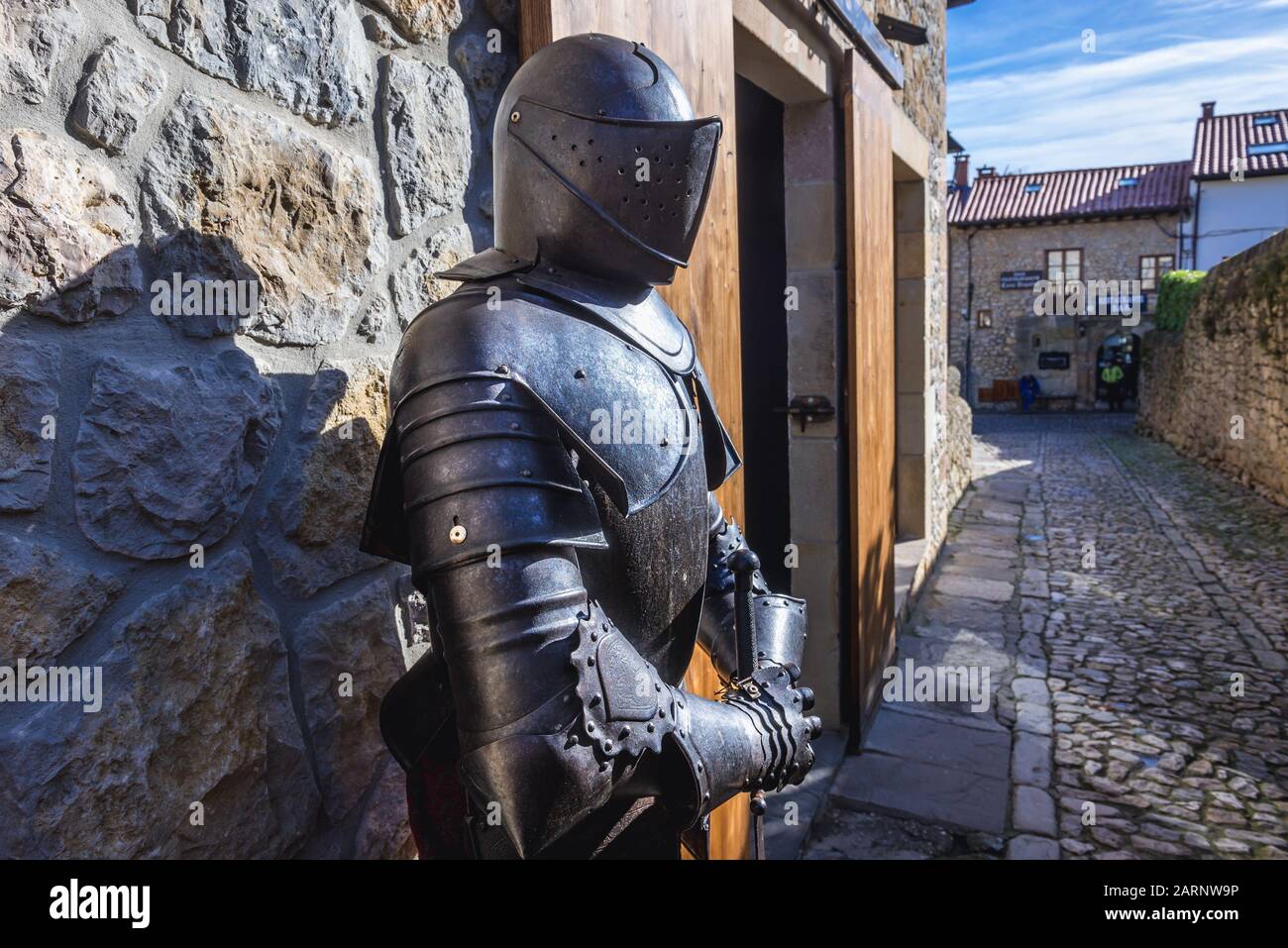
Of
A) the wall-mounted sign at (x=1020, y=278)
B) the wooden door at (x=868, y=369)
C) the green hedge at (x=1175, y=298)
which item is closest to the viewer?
the wooden door at (x=868, y=369)

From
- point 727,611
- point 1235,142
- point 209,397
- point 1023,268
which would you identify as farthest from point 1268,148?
point 209,397

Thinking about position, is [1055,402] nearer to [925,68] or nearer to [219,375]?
[925,68]

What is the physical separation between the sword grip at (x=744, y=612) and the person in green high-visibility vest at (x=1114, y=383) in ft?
78.5

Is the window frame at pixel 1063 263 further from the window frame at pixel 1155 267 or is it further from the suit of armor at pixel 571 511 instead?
the suit of armor at pixel 571 511

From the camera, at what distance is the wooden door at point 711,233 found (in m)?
2.06

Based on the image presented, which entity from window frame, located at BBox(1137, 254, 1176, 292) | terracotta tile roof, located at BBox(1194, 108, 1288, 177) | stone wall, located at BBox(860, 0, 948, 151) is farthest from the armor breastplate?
window frame, located at BBox(1137, 254, 1176, 292)

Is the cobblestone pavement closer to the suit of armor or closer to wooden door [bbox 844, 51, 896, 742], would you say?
wooden door [bbox 844, 51, 896, 742]

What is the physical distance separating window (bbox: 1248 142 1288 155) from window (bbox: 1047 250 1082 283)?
459 cm

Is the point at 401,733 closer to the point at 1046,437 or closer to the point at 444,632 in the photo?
the point at 444,632

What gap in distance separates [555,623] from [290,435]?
1.76 feet

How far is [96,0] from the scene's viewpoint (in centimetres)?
107

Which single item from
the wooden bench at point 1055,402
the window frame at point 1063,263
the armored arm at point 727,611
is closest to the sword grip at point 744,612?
the armored arm at point 727,611

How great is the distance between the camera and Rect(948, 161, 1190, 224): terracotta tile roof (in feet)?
80.2
